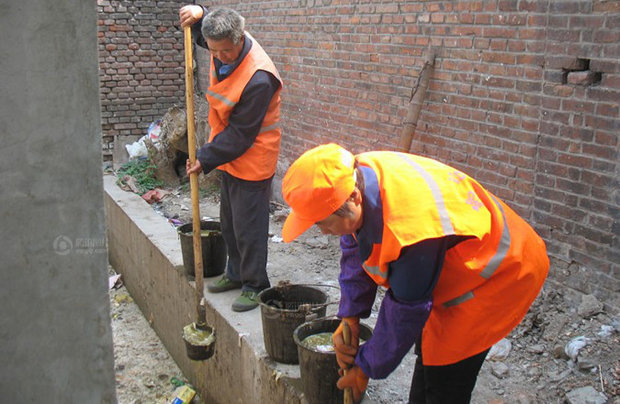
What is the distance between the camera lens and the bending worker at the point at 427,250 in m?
2.05

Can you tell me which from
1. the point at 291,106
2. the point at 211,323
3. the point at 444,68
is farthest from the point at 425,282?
the point at 291,106

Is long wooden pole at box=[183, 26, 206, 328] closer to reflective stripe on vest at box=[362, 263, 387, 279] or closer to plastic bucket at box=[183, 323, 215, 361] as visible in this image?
plastic bucket at box=[183, 323, 215, 361]

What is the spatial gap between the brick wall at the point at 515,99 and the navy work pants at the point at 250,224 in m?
1.65

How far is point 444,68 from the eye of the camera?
16.0ft

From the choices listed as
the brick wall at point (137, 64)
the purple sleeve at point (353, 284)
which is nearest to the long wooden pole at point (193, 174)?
the purple sleeve at point (353, 284)

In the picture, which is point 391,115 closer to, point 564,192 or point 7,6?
point 564,192

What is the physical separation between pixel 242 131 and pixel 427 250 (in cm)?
215

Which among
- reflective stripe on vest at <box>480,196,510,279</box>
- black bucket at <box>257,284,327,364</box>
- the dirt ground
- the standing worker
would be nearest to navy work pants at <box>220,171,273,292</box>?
the standing worker

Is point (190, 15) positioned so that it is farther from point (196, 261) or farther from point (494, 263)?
point (494, 263)

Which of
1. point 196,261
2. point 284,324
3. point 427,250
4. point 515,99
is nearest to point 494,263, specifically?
point 427,250

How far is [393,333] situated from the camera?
2.23m

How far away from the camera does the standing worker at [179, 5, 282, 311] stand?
388cm

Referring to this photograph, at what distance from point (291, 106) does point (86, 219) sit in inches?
206

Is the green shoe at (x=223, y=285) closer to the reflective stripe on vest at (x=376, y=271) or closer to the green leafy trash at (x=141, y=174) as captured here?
the reflective stripe on vest at (x=376, y=271)
